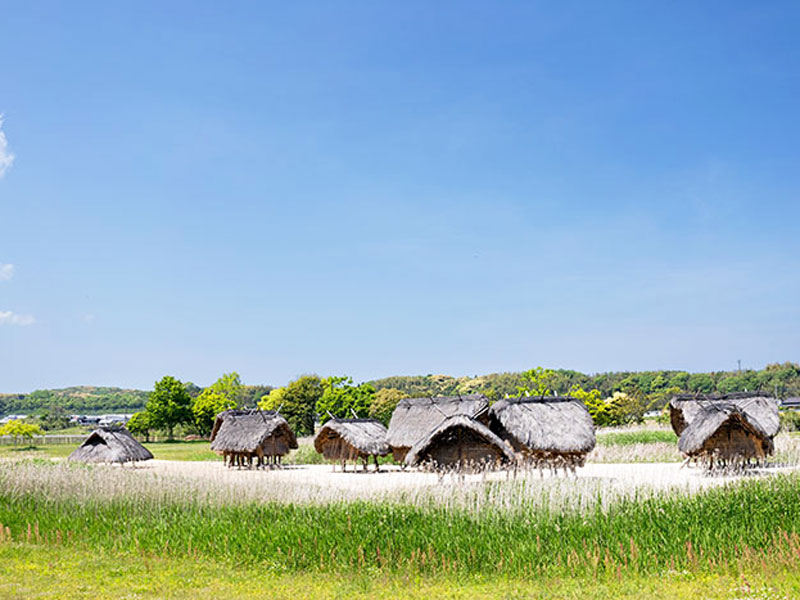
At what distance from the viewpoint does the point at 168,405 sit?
168ft

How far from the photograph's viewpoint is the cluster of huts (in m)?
17.5

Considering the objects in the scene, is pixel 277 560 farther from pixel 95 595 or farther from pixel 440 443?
pixel 440 443

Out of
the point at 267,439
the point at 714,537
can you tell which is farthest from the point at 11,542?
the point at 267,439

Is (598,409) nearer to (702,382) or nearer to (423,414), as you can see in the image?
(423,414)

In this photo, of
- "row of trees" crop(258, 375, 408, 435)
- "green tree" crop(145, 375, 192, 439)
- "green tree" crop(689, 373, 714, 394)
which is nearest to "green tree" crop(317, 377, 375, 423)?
"row of trees" crop(258, 375, 408, 435)

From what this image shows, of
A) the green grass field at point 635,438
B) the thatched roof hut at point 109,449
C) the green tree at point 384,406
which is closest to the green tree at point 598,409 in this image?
the green grass field at point 635,438

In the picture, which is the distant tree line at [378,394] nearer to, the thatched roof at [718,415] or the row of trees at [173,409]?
the row of trees at [173,409]

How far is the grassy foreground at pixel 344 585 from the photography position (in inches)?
286

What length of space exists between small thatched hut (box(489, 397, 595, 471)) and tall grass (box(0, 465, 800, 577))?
8.45m

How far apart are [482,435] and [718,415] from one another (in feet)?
33.9

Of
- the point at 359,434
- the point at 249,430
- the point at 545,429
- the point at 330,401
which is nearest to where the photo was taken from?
the point at 545,429

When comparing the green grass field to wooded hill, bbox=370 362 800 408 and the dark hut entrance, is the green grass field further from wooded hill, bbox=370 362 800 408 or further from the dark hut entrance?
wooded hill, bbox=370 362 800 408

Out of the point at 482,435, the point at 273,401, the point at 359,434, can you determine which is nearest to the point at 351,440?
the point at 359,434

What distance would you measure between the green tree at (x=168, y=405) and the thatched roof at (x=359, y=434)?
1038 inches
